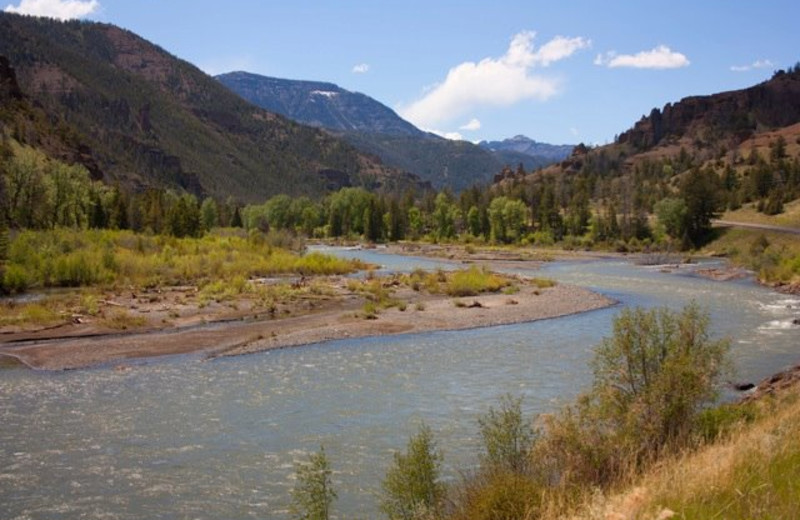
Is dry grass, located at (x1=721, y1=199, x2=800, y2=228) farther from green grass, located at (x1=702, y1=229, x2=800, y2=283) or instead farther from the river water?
the river water

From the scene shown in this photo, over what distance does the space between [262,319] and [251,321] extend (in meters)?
0.91

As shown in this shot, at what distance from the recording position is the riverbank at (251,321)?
101 feet

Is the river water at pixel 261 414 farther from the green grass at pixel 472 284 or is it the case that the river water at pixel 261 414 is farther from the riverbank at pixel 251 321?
the green grass at pixel 472 284

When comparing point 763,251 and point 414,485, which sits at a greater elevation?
point 763,251

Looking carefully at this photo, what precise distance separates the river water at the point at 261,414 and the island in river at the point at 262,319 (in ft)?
7.06

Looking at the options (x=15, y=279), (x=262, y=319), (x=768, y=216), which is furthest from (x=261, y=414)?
(x=768, y=216)

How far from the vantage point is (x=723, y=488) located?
880cm

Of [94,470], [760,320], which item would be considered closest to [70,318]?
[94,470]

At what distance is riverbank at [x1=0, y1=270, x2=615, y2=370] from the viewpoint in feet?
101

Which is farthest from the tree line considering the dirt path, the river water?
the river water

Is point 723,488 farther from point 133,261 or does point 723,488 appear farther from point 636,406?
point 133,261

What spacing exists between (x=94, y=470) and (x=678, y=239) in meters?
107

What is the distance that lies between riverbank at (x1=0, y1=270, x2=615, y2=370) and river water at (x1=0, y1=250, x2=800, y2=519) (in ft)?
7.45

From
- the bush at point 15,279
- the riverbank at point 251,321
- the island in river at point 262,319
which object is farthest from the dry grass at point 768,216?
the bush at point 15,279
